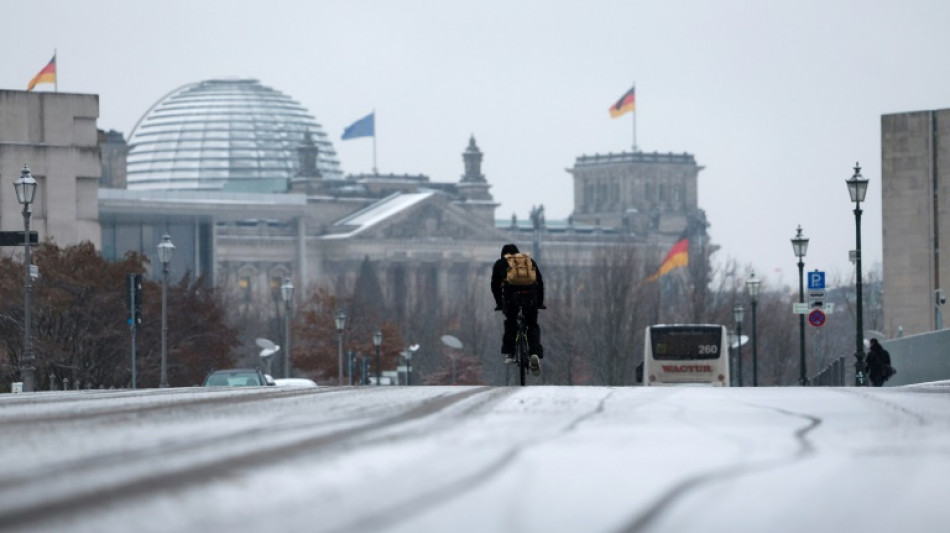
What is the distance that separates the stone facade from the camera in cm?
7162

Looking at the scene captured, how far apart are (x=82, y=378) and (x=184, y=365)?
1101cm

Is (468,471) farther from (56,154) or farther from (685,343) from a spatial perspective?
(56,154)

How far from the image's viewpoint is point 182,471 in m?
6.52

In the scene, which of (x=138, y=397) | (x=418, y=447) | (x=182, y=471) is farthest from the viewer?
(x=138, y=397)

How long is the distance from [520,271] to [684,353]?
3163 cm

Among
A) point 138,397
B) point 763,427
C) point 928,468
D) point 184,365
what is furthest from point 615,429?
point 184,365

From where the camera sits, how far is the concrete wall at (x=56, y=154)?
84.2 metres

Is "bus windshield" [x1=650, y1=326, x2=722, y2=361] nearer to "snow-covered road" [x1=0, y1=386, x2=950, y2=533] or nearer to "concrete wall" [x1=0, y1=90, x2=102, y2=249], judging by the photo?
"concrete wall" [x1=0, y1=90, x2=102, y2=249]

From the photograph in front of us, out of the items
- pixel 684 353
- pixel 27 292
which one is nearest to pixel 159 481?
pixel 27 292

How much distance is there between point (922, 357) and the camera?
43.1 metres

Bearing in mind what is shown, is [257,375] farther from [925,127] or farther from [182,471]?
[182,471]

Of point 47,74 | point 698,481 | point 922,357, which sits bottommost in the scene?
point 922,357

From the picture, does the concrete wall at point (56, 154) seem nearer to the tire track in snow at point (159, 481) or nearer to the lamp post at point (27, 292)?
the lamp post at point (27, 292)

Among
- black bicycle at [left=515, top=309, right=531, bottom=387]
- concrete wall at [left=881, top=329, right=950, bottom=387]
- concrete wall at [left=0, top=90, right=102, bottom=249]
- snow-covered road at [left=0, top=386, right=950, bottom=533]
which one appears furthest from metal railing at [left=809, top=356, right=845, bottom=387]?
snow-covered road at [left=0, top=386, right=950, bottom=533]
